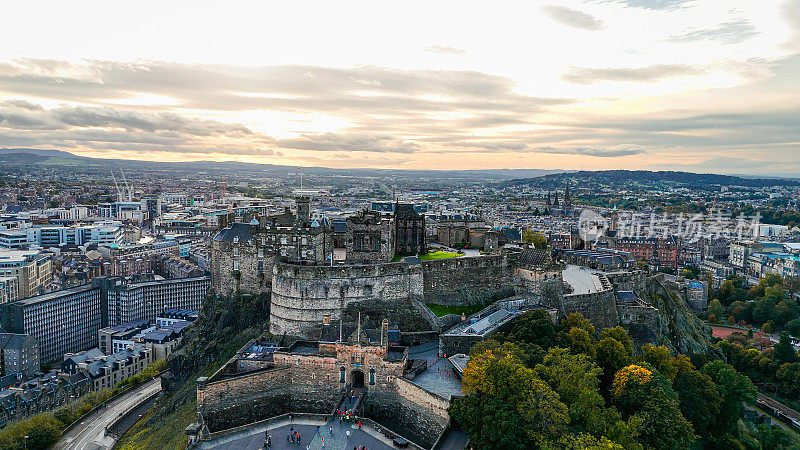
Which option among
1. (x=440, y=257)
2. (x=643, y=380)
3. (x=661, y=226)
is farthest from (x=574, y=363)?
(x=661, y=226)

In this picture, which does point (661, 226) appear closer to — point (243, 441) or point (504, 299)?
point (504, 299)

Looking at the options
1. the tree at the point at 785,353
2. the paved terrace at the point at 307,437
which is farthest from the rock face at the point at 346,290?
the tree at the point at 785,353

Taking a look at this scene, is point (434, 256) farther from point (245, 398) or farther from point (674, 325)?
point (674, 325)

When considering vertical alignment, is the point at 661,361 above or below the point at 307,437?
above

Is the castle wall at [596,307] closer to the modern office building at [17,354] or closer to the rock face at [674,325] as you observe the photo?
the rock face at [674,325]

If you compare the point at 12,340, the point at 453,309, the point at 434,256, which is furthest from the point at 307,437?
the point at 12,340

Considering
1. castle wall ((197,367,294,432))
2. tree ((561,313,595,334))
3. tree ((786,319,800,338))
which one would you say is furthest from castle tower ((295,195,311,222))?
tree ((786,319,800,338))

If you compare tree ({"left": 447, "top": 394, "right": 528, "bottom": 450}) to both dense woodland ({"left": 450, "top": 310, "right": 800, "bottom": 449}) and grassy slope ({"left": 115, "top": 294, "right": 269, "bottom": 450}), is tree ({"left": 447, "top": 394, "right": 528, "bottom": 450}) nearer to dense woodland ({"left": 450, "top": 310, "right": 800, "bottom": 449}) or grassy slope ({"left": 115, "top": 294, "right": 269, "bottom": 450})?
dense woodland ({"left": 450, "top": 310, "right": 800, "bottom": 449})
